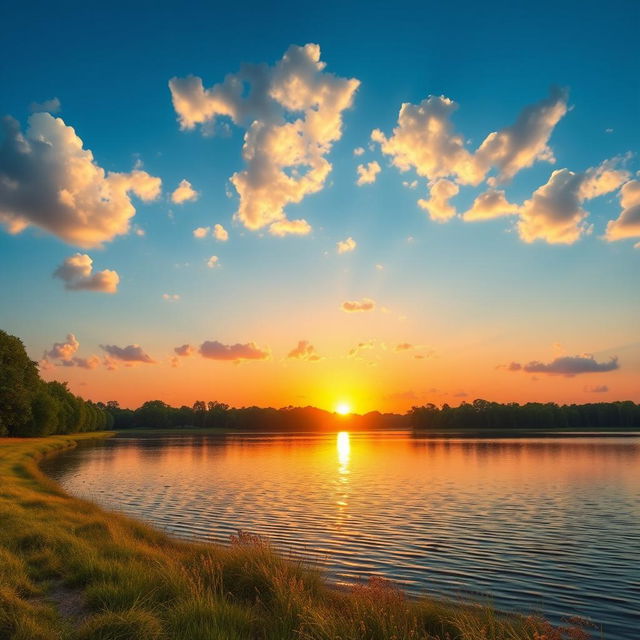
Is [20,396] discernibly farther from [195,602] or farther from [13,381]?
[195,602]

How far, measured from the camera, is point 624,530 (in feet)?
79.4

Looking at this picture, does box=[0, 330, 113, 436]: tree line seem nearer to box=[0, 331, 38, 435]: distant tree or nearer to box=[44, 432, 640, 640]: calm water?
box=[0, 331, 38, 435]: distant tree

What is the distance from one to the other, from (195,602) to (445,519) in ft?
66.4

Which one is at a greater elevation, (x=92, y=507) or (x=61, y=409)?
(x=61, y=409)

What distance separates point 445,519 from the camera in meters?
27.7

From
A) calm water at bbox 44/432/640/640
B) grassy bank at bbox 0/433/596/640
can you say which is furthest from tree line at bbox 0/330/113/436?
grassy bank at bbox 0/433/596/640

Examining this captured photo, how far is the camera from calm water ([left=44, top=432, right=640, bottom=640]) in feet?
54.0

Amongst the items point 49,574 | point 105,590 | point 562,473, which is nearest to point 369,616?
point 105,590

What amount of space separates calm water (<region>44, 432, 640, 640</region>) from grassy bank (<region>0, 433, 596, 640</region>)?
3.73 metres

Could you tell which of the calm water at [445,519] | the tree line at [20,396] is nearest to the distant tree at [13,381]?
the tree line at [20,396]

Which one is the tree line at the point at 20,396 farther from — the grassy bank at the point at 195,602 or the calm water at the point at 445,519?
the grassy bank at the point at 195,602

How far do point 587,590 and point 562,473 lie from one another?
34.6 metres

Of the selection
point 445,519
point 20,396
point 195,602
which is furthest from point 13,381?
point 195,602

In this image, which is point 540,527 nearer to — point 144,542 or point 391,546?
point 391,546
